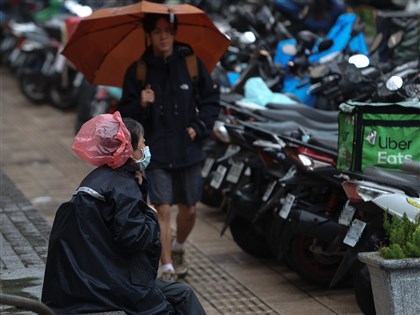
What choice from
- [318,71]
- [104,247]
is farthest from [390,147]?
[318,71]

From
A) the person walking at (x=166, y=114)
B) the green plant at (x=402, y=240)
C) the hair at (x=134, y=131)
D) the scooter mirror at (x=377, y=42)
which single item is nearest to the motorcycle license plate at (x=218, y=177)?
the person walking at (x=166, y=114)

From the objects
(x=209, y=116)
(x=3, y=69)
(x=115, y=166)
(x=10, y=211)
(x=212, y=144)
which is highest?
(x=115, y=166)

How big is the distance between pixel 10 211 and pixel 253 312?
2783 millimetres

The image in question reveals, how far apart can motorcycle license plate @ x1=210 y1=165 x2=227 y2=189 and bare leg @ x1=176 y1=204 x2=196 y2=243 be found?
0.85 m

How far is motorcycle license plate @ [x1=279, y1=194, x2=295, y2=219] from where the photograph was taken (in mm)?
7875

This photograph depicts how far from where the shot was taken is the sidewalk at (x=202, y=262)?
753 centimetres

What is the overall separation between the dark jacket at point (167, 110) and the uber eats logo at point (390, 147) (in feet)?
4.88

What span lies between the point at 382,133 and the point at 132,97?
6.28 ft

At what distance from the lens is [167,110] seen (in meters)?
8.02

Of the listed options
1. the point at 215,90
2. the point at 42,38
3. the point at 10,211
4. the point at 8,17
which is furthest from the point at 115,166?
the point at 8,17

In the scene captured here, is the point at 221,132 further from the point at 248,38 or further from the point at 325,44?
the point at 248,38

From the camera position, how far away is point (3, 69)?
72.7ft

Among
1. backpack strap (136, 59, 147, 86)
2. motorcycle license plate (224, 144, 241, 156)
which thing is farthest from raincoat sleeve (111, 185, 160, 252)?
motorcycle license plate (224, 144, 241, 156)

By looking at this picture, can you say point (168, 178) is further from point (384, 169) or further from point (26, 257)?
point (384, 169)
